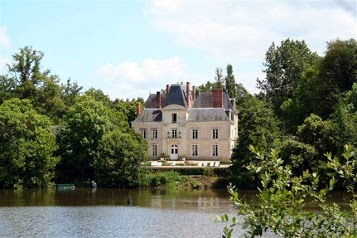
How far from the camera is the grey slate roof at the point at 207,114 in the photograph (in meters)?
59.3

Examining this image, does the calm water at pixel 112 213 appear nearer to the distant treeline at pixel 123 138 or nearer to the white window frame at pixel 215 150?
the distant treeline at pixel 123 138

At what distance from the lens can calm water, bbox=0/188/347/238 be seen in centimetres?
2494

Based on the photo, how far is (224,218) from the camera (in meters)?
7.34

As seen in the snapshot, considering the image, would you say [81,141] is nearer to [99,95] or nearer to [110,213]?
[110,213]

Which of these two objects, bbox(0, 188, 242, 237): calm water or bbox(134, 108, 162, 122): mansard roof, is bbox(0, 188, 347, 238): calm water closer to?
bbox(0, 188, 242, 237): calm water

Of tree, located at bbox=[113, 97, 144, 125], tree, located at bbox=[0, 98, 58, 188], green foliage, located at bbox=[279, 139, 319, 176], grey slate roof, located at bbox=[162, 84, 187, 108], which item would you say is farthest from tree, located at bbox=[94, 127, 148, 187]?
tree, located at bbox=[113, 97, 144, 125]

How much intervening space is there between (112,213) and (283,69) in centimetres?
4838

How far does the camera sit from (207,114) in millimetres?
59938

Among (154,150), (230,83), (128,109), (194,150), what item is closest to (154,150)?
(154,150)

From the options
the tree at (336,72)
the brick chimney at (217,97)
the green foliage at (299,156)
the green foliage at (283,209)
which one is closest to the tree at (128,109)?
the brick chimney at (217,97)

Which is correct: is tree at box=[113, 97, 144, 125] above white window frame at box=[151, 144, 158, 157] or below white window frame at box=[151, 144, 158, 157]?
above

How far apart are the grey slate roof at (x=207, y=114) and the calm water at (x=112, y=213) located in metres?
14.9

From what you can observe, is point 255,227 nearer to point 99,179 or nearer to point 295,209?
point 295,209

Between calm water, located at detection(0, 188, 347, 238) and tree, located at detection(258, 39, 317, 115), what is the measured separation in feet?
102
